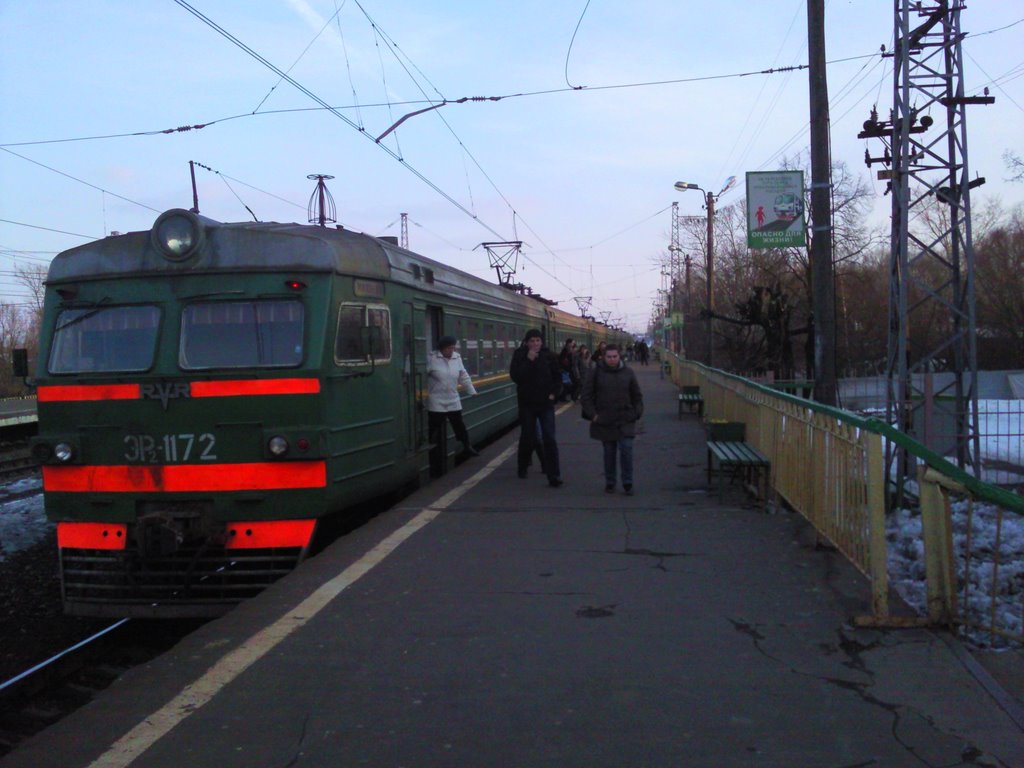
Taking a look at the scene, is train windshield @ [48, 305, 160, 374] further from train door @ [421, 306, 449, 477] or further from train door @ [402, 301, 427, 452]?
train door @ [421, 306, 449, 477]

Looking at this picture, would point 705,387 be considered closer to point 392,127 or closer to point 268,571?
point 392,127

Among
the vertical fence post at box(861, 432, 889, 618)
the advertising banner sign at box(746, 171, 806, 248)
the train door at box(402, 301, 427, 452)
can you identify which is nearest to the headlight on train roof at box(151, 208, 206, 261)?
the train door at box(402, 301, 427, 452)

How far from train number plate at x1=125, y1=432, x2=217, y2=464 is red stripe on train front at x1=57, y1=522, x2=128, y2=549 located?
546 mm

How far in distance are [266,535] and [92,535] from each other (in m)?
1.41

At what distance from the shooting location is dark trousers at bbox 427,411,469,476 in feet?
36.6

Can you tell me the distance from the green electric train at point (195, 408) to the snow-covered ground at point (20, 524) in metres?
4.49

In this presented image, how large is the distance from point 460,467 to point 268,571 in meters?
5.76

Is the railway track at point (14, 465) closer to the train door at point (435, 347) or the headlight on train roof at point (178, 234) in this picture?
the train door at point (435, 347)

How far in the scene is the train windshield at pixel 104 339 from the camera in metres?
7.70

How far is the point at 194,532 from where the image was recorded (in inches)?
288

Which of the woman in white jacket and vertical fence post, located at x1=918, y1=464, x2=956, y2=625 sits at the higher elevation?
the woman in white jacket

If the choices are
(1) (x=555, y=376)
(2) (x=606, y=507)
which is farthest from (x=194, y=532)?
(1) (x=555, y=376)

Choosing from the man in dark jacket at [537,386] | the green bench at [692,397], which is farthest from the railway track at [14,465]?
the green bench at [692,397]

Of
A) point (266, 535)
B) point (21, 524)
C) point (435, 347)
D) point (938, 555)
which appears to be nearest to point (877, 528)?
point (938, 555)
